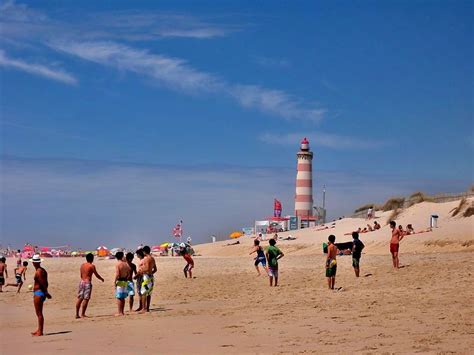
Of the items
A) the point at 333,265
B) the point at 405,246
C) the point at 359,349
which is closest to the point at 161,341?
the point at 359,349

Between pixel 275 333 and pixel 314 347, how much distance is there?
54.9 inches

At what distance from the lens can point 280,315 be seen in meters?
12.2

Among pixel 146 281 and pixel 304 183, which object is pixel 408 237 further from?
pixel 304 183

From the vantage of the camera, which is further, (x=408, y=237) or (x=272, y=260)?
(x=408, y=237)

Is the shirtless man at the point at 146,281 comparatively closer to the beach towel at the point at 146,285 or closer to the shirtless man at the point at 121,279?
the beach towel at the point at 146,285

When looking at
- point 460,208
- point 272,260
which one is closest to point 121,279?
point 272,260

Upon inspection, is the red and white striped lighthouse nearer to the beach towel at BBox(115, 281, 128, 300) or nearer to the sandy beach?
the sandy beach

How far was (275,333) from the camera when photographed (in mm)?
10172

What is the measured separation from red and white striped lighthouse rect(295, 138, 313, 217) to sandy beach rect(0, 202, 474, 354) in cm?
3521

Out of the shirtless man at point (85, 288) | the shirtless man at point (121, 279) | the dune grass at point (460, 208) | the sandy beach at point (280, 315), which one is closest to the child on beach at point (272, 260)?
the sandy beach at point (280, 315)

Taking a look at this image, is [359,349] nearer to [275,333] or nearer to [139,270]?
[275,333]

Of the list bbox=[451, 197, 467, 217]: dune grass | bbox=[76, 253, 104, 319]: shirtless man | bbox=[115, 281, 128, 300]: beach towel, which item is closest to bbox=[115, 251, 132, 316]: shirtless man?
bbox=[115, 281, 128, 300]: beach towel

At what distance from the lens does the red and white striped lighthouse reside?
59.4 meters

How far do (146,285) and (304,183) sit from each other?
1817 inches
